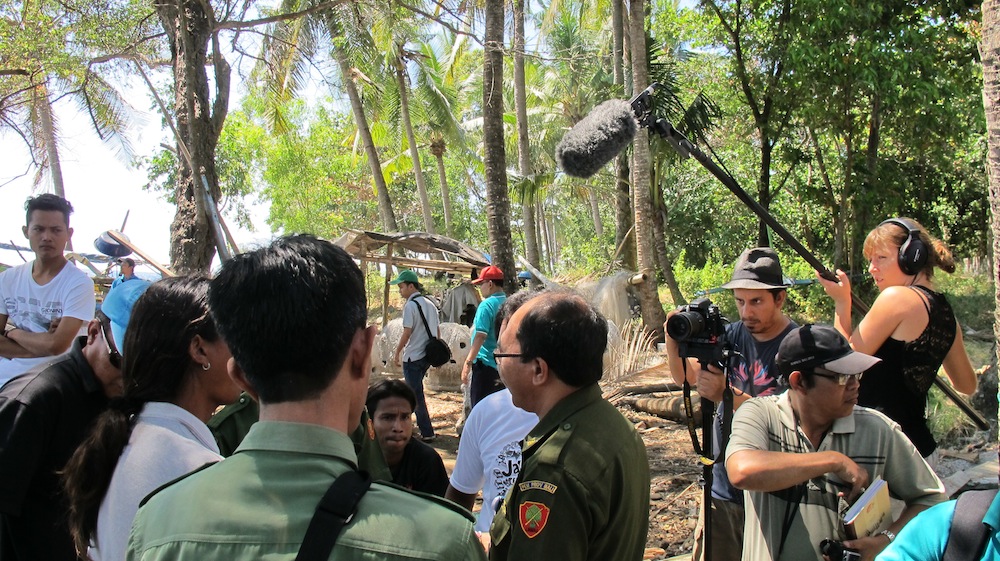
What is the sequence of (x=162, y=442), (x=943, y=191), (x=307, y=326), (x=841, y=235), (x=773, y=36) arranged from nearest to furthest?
(x=307, y=326), (x=162, y=442), (x=773, y=36), (x=841, y=235), (x=943, y=191)

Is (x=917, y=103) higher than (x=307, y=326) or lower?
higher

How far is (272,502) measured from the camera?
117 cm

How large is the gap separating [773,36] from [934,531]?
1285 cm

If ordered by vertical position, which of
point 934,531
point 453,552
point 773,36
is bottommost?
point 934,531

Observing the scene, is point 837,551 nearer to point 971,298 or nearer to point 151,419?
point 151,419

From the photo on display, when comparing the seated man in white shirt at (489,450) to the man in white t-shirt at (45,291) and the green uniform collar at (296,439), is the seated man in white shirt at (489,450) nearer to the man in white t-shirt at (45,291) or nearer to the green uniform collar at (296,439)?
the green uniform collar at (296,439)

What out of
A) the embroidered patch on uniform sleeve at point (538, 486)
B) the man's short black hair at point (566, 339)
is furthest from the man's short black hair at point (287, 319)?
the man's short black hair at point (566, 339)

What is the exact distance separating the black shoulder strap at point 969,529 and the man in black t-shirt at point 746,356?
1758 mm

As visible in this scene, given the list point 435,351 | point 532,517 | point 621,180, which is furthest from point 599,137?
point 621,180

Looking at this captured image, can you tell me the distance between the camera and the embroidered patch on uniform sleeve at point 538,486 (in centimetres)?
190

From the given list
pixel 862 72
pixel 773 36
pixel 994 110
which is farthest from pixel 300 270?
pixel 773 36

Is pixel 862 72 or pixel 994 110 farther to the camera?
pixel 862 72

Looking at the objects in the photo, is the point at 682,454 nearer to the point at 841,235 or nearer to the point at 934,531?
the point at 934,531

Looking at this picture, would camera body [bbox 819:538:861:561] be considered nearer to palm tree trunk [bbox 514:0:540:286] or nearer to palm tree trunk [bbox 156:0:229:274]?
palm tree trunk [bbox 156:0:229:274]
